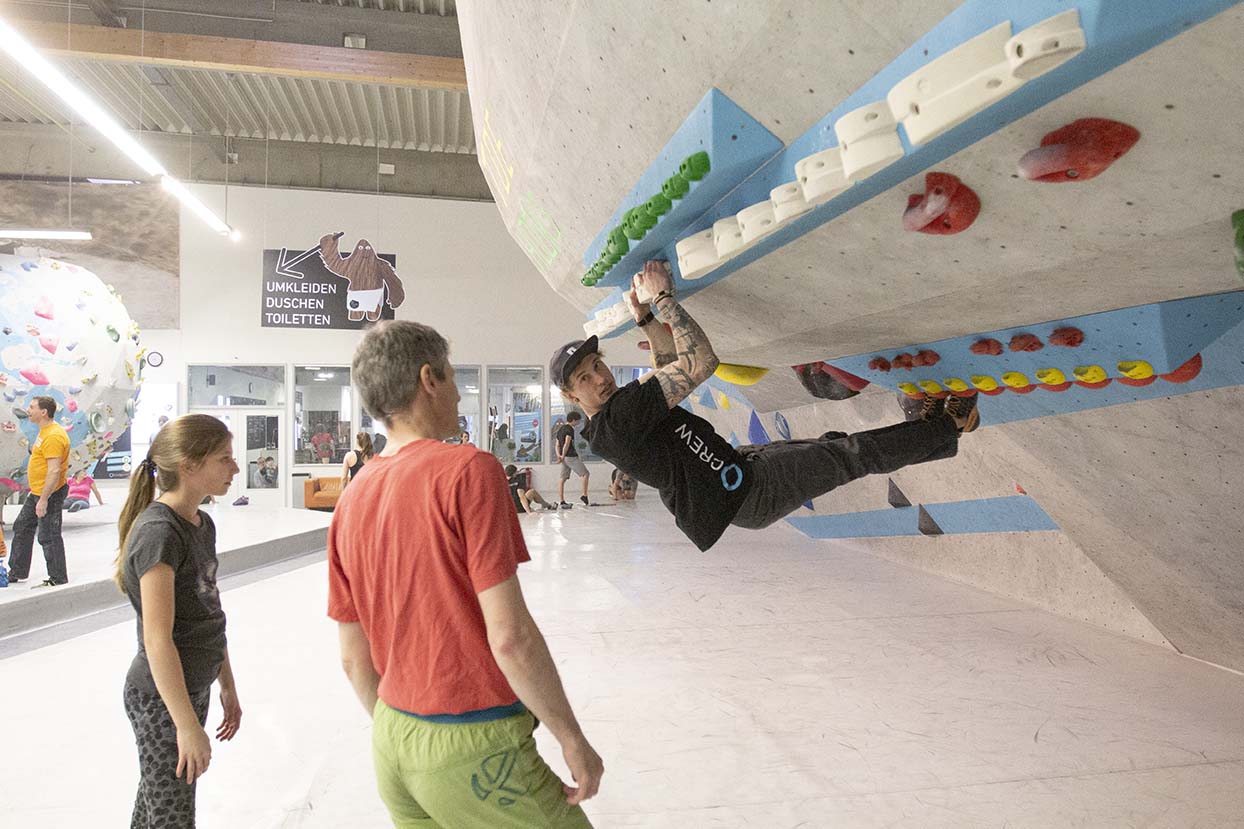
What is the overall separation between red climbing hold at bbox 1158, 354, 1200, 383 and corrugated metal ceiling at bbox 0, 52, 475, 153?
379 inches

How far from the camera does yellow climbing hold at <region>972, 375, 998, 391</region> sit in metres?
2.29

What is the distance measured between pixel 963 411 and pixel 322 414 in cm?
1098

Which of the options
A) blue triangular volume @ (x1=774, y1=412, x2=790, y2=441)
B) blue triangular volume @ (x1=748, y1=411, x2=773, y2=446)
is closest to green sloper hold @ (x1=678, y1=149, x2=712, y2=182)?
blue triangular volume @ (x1=774, y1=412, x2=790, y2=441)

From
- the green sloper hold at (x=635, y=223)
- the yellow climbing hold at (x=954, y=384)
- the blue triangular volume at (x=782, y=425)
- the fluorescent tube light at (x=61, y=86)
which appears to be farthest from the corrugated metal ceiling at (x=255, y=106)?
the yellow climbing hold at (x=954, y=384)

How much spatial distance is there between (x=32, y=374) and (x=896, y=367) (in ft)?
20.3

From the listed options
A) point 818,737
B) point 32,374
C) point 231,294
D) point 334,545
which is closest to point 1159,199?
point 334,545

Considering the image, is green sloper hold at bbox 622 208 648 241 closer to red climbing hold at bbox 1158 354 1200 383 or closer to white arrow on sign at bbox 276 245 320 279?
red climbing hold at bbox 1158 354 1200 383

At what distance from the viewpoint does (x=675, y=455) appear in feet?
6.64

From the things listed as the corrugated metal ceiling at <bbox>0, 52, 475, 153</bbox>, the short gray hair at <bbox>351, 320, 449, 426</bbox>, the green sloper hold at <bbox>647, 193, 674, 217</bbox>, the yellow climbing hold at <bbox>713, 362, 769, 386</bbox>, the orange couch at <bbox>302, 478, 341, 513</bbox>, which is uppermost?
the corrugated metal ceiling at <bbox>0, 52, 475, 153</bbox>

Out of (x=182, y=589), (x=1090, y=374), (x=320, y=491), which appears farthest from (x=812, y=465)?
(x=320, y=491)

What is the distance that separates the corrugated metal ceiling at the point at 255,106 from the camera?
9367 millimetres

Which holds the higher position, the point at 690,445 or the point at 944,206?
the point at 944,206

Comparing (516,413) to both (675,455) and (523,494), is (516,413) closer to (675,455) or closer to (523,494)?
(523,494)

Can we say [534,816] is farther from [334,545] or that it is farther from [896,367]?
[896,367]
